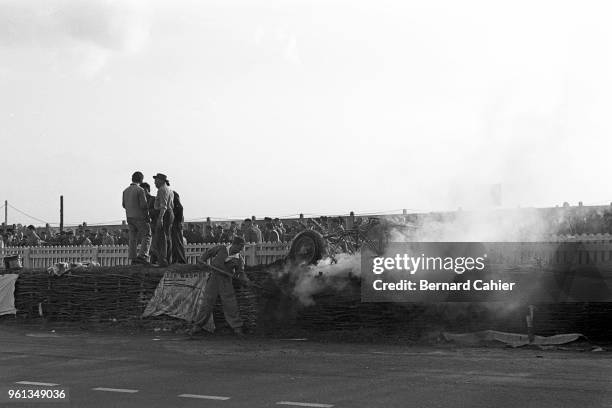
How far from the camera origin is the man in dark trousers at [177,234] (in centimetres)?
1733

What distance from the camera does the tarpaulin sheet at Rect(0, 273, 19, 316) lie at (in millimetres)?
18203

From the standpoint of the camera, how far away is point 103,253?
76.1 feet

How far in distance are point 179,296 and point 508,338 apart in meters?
6.26

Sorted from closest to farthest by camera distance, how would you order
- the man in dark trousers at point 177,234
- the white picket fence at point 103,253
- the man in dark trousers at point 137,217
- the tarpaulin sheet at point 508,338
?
the tarpaulin sheet at point 508,338 < the man in dark trousers at point 137,217 < the man in dark trousers at point 177,234 < the white picket fence at point 103,253

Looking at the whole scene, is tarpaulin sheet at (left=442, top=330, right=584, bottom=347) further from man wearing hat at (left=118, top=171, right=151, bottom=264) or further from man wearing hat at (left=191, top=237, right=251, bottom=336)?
man wearing hat at (left=118, top=171, right=151, bottom=264)

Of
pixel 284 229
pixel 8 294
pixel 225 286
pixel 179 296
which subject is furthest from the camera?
pixel 284 229

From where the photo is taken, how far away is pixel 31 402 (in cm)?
795

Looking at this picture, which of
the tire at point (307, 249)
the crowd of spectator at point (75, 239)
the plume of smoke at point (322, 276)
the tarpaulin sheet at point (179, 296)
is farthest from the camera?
the crowd of spectator at point (75, 239)

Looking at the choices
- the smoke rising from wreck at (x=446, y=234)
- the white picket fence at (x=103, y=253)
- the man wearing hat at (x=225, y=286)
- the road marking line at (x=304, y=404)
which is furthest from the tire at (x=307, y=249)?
the road marking line at (x=304, y=404)

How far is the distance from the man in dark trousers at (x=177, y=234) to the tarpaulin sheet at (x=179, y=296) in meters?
1.48

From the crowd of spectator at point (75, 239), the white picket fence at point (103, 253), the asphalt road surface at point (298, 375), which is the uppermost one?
the crowd of spectator at point (75, 239)

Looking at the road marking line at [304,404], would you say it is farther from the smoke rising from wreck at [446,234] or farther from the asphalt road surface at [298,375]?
the smoke rising from wreck at [446,234]

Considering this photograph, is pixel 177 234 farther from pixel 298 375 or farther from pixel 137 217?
pixel 298 375

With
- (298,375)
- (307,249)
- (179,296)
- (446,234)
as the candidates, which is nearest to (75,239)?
(179,296)
